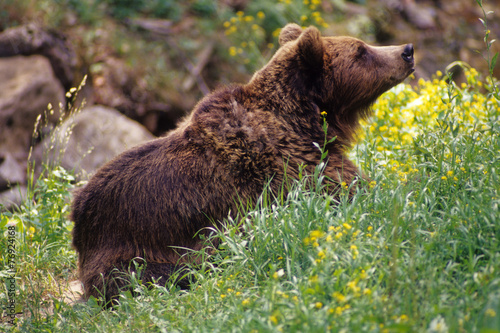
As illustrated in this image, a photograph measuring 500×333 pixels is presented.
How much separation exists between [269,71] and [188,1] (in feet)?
24.5

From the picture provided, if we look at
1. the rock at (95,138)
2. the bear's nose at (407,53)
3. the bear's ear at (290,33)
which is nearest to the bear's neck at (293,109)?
the bear's ear at (290,33)

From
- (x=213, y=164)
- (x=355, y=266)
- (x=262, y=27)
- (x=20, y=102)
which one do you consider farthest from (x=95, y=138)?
(x=355, y=266)

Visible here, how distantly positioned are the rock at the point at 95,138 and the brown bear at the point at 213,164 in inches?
123

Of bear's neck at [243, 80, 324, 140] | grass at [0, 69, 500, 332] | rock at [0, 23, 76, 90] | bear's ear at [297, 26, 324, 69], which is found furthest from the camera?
rock at [0, 23, 76, 90]

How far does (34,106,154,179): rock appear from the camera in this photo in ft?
22.3

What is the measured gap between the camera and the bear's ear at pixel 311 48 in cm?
364

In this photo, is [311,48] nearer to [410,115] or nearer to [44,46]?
[410,115]

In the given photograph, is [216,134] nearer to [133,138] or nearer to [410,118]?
[410,118]

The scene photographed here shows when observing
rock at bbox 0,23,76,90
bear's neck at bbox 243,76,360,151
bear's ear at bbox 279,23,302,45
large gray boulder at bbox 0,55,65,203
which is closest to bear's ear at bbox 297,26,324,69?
bear's neck at bbox 243,76,360,151

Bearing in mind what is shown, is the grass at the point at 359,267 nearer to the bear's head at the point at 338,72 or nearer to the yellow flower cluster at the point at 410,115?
the yellow flower cluster at the point at 410,115

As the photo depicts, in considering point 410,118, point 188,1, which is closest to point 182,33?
point 188,1

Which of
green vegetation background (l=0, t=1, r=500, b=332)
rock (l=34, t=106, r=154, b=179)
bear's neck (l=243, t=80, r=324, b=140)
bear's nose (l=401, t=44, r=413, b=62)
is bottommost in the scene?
rock (l=34, t=106, r=154, b=179)

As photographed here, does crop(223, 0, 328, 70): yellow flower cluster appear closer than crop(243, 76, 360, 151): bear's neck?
No

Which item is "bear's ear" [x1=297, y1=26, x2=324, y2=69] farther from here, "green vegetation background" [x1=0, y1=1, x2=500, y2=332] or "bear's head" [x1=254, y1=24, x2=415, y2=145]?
"green vegetation background" [x1=0, y1=1, x2=500, y2=332]
